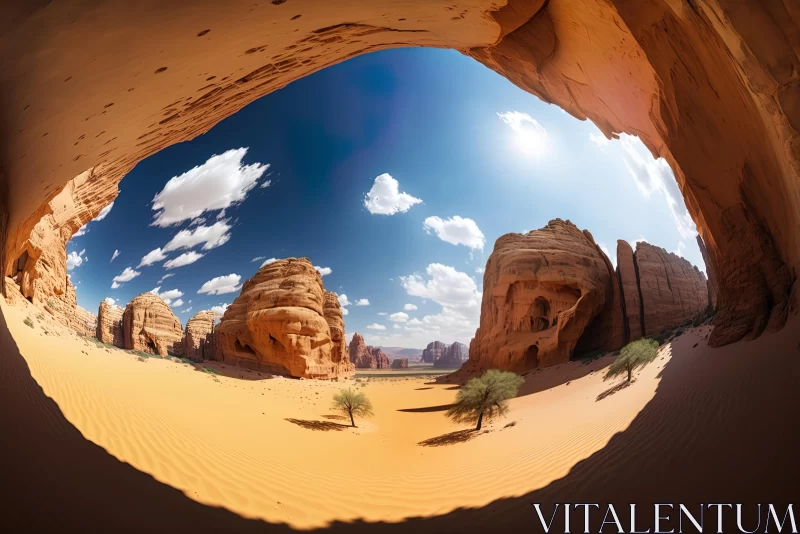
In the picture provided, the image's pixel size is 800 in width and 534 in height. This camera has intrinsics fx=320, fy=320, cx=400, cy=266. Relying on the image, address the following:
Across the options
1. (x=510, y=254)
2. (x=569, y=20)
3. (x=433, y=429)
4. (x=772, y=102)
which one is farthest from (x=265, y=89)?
(x=510, y=254)

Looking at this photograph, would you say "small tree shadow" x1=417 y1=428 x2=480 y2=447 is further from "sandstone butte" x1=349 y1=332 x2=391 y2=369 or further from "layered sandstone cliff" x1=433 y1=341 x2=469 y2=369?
"layered sandstone cliff" x1=433 y1=341 x2=469 y2=369

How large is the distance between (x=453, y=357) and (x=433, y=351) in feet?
55.1

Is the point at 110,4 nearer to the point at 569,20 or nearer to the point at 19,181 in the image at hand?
the point at 19,181

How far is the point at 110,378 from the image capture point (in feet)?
37.3

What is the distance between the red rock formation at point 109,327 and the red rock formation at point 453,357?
94.2 m

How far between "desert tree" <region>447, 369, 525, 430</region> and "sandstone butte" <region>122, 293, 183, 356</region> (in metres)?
41.7

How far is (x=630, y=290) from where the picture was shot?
3041 centimetres

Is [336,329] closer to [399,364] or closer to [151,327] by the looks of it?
[151,327]

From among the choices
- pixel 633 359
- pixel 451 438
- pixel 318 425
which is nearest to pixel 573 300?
pixel 633 359

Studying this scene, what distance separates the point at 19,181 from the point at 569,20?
40.2ft

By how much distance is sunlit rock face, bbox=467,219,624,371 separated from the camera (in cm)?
2836

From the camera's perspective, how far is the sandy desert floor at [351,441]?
533cm

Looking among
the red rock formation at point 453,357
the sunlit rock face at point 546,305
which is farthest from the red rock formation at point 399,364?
the sunlit rock face at point 546,305

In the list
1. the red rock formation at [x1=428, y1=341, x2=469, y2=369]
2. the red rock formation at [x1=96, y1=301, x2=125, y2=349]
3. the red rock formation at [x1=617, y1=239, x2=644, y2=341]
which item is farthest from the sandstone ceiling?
the red rock formation at [x1=428, y1=341, x2=469, y2=369]
